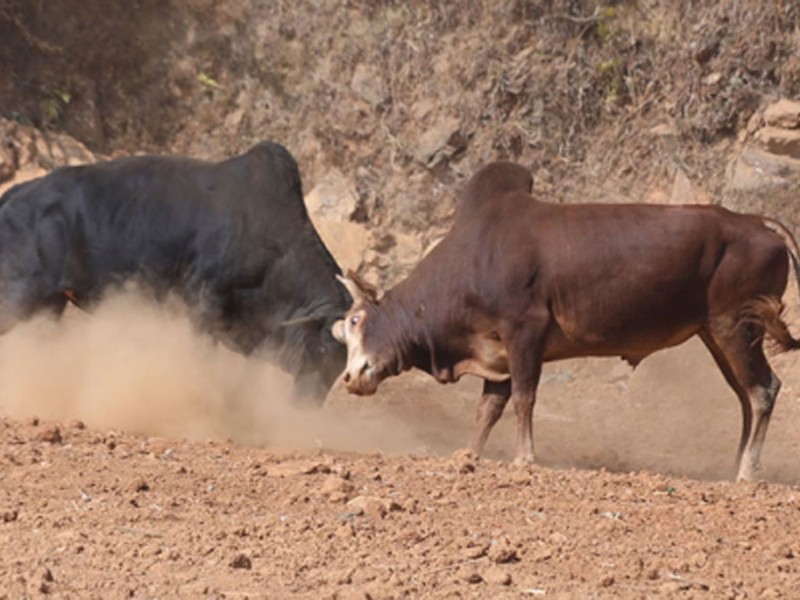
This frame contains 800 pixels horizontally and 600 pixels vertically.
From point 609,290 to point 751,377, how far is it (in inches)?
42.7

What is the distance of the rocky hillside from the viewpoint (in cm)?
1633

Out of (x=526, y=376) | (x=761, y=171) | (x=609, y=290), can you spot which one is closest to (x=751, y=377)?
(x=609, y=290)

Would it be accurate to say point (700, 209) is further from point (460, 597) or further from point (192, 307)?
point (460, 597)

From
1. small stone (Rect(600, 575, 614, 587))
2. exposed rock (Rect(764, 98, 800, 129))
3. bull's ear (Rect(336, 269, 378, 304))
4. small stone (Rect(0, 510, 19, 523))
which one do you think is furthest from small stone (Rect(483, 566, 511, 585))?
exposed rock (Rect(764, 98, 800, 129))

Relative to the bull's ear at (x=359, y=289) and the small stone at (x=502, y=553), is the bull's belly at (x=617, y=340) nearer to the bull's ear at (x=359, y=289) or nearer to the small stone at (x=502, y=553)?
the bull's ear at (x=359, y=289)

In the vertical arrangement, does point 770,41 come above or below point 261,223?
above

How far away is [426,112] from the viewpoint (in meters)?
17.0

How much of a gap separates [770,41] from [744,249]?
6820mm

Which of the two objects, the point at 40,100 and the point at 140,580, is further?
the point at 40,100

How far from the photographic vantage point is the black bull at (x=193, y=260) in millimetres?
11961

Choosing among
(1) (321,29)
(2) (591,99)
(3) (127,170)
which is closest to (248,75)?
(1) (321,29)

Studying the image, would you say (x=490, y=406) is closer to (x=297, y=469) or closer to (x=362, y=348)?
(x=362, y=348)

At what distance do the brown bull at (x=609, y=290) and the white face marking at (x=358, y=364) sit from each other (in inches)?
23.7

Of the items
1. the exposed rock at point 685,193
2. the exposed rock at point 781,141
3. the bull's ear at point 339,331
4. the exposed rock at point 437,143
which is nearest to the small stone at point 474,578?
the bull's ear at point 339,331
